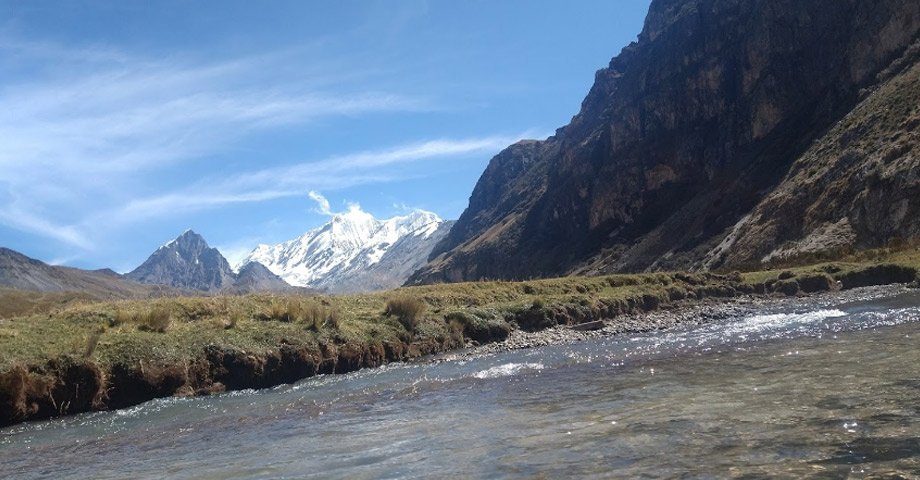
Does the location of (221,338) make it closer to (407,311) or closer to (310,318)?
(310,318)

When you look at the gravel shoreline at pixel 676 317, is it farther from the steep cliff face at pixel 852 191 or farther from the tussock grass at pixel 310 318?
the steep cliff face at pixel 852 191

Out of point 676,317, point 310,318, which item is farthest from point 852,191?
point 310,318

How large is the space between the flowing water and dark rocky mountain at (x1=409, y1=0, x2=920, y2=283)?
5826 centimetres

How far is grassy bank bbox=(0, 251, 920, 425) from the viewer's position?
17297mm

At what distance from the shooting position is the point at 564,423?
31.9 ft

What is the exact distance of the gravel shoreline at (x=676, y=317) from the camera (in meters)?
26.7

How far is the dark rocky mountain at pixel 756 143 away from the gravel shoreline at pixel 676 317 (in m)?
30.5

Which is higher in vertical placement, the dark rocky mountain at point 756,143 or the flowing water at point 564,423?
the dark rocky mountain at point 756,143

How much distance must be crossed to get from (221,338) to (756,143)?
142006mm

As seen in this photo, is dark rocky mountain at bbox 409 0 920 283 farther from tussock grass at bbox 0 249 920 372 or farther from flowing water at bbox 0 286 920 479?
flowing water at bbox 0 286 920 479

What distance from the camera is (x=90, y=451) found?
471 inches

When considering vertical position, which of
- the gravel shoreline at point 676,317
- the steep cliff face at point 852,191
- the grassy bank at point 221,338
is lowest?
the gravel shoreline at point 676,317

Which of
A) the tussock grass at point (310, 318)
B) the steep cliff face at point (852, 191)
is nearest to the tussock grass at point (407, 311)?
the tussock grass at point (310, 318)

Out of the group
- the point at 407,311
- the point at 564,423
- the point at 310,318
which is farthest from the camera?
the point at 407,311
